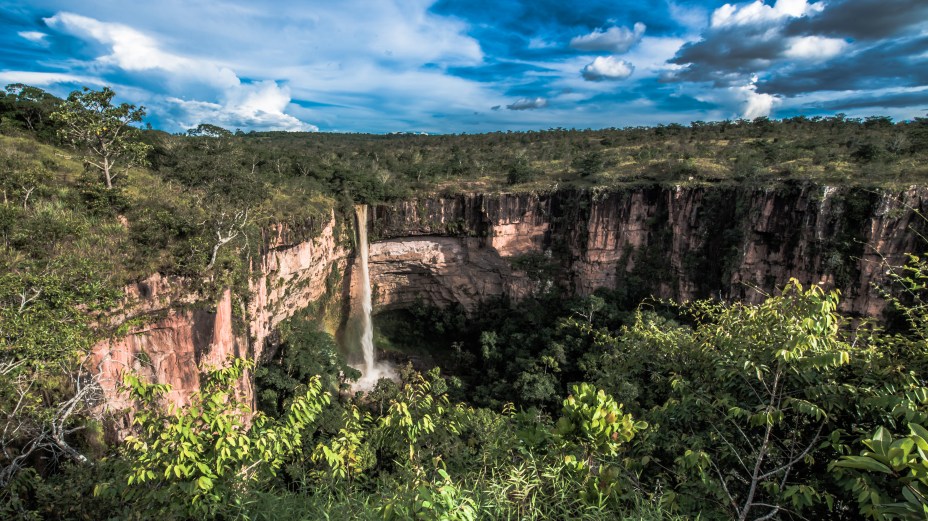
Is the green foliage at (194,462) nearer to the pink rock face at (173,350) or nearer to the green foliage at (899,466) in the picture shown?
the green foliage at (899,466)

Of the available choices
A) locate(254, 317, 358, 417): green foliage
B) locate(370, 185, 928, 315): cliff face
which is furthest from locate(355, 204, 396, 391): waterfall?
locate(254, 317, 358, 417): green foliage

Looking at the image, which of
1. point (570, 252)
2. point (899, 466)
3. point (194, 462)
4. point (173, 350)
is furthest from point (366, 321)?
point (899, 466)

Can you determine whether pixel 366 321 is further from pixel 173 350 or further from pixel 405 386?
pixel 405 386

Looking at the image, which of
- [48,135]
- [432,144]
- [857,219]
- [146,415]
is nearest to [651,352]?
[146,415]

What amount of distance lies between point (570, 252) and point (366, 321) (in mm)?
14560

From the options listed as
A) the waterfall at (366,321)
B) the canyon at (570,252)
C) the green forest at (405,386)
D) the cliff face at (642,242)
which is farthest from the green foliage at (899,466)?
the waterfall at (366,321)

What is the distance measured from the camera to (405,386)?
9.30 m

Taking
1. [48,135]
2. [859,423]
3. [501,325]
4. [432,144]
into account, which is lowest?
[501,325]

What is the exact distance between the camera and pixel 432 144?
171 feet

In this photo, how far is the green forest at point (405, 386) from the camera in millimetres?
3908

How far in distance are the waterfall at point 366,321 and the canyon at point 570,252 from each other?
0.66 meters

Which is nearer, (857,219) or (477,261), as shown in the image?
(857,219)

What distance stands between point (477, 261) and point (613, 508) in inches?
1028

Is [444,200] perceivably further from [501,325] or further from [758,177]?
[758,177]
